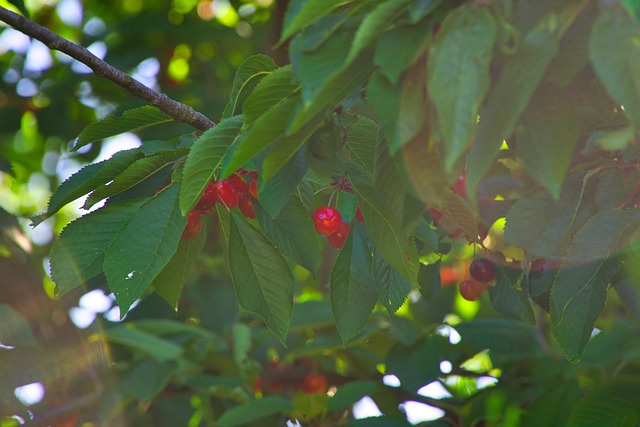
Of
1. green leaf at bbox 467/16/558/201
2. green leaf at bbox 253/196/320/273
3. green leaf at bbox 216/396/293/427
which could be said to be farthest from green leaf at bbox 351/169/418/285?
green leaf at bbox 216/396/293/427

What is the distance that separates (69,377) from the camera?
6.32 ft

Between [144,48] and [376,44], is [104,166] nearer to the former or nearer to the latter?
[376,44]

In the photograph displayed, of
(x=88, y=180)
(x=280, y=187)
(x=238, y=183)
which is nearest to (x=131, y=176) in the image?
(x=88, y=180)

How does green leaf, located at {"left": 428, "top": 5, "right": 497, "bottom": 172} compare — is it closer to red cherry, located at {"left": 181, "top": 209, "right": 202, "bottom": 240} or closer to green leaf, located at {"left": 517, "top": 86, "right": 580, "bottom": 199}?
green leaf, located at {"left": 517, "top": 86, "right": 580, "bottom": 199}

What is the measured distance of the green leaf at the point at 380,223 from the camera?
1025 millimetres

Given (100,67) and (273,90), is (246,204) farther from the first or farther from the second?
(273,90)

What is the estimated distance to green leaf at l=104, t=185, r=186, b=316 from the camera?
0.97 m

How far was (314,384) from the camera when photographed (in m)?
2.25

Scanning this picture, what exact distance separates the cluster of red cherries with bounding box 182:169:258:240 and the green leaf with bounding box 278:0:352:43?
408mm

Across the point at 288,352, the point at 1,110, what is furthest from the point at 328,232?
A: the point at 1,110

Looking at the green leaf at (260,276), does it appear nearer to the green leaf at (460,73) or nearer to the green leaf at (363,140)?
the green leaf at (363,140)

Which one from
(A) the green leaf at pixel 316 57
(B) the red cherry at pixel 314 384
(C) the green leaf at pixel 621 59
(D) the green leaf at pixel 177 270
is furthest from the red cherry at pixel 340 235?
(B) the red cherry at pixel 314 384

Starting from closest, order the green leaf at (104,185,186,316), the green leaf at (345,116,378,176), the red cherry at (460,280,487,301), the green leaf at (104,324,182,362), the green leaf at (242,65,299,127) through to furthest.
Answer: the green leaf at (242,65,299,127) → the green leaf at (104,185,186,316) → the green leaf at (345,116,378,176) → the red cherry at (460,280,487,301) → the green leaf at (104,324,182,362)

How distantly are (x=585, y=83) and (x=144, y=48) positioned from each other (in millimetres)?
2453
